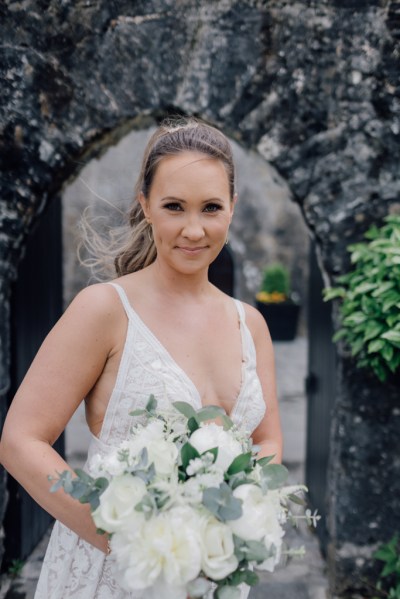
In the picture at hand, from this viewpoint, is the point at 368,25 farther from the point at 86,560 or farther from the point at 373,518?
the point at 86,560

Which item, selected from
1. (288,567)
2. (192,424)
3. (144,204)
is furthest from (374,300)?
(288,567)

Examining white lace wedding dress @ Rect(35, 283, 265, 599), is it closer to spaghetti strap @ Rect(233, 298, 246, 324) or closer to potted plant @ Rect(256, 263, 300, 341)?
spaghetti strap @ Rect(233, 298, 246, 324)

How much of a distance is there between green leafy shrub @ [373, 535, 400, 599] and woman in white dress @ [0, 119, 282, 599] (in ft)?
5.60

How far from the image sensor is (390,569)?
3.40 m

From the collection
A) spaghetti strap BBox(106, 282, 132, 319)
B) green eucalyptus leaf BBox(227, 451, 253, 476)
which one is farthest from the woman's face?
green eucalyptus leaf BBox(227, 451, 253, 476)

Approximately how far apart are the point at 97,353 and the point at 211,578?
0.69m

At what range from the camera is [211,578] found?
134cm

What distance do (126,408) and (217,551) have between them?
611 millimetres

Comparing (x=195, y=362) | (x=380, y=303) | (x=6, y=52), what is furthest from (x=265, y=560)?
(x=6, y=52)

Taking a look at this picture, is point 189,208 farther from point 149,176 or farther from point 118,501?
point 118,501

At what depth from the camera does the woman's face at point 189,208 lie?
1.79 meters

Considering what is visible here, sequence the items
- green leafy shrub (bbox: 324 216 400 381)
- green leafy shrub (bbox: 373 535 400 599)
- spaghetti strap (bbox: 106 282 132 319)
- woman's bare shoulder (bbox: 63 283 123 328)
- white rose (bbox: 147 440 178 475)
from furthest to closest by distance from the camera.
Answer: green leafy shrub (bbox: 373 535 400 599), green leafy shrub (bbox: 324 216 400 381), spaghetti strap (bbox: 106 282 132 319), woman's bare shoulder (bbox: 63 283 123 328), white rose (bbox: 147 440 178 475)

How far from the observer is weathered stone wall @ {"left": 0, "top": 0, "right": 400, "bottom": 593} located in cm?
326

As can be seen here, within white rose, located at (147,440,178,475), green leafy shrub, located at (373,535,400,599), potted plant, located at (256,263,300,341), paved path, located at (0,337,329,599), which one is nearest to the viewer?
white rose, located at (147,440,178,475)
